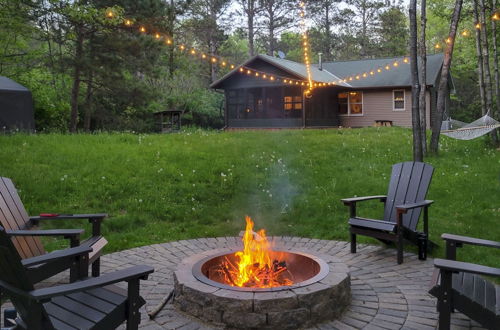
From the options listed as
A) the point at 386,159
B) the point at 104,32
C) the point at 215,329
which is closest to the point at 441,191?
the point at 386,159

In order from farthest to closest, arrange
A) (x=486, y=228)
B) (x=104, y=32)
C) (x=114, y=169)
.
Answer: (x=104, y=32) → (x=114, y=169) → (x=486, y=228)

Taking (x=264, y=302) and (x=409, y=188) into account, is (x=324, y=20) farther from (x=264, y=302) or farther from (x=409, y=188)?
(x=264, y=302)

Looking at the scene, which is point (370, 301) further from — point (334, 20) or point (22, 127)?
point (334, 20)

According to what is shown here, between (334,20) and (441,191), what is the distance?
28.0 meters

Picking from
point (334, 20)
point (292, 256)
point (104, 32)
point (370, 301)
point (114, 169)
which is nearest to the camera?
point (370, 301)

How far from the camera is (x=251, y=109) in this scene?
22.7 m

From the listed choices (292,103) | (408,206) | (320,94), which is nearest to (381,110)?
(320,94)

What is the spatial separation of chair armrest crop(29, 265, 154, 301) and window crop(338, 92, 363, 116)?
21.1 meters

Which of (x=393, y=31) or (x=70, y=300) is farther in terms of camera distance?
(x=393, y=31)

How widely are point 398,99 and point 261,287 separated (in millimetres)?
19988

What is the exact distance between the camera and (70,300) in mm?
2602

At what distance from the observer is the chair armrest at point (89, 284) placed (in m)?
2.07

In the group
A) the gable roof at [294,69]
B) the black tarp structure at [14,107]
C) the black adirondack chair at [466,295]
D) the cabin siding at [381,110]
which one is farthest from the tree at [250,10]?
the black adirondack chair at [466,295]

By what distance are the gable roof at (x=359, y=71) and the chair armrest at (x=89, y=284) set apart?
17.5m
